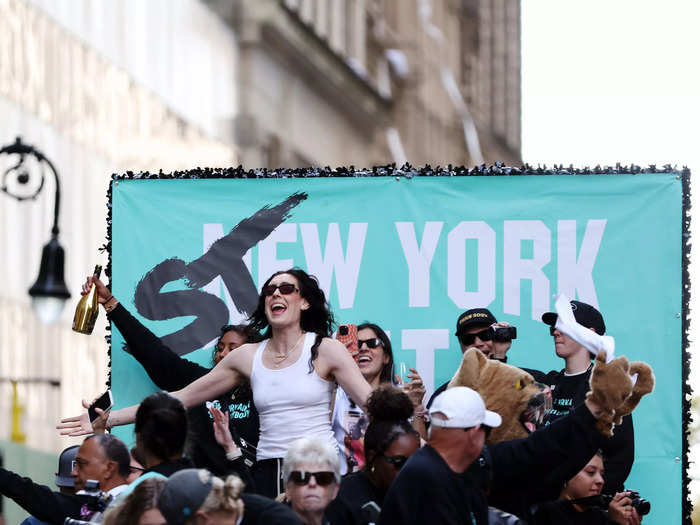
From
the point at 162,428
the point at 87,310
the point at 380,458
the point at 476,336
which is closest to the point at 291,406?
the point at 380,458

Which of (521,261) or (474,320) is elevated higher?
(521,261)

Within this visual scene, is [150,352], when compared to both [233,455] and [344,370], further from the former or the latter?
[344,370]

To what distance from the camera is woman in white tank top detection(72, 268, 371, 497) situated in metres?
8.38

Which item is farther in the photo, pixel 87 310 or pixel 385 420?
pixel 87 310

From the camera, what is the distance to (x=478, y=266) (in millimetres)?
9906

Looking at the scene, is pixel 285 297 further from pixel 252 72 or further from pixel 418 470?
pixel 252 72

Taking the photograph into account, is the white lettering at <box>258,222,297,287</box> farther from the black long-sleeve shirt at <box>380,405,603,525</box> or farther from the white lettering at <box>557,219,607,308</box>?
the black long-sleeve shirt at <box>380,405,603,525</box>

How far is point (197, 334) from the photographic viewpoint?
32.9 feet

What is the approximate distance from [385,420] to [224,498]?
5.16ft

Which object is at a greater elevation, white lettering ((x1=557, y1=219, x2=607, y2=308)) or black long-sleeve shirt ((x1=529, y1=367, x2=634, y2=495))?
white lettering ((x1=557, y1=219, x2=607, y2=308))

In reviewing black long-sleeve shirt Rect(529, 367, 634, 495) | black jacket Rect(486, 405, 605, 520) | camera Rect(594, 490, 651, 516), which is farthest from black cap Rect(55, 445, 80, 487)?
camera Rect(594, 490, 651, 516)

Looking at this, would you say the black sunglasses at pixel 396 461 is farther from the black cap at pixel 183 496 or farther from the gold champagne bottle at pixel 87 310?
the gold champagne bottle at pixel 87 310

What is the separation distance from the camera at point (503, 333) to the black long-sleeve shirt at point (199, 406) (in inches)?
58.6

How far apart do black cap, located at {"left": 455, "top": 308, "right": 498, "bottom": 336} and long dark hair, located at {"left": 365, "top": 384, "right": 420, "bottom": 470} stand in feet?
5.80
